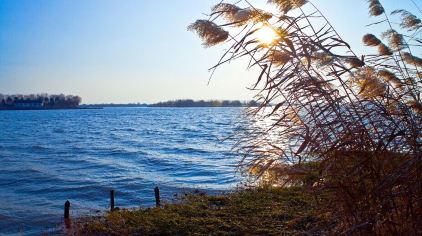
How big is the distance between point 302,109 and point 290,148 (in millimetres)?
601

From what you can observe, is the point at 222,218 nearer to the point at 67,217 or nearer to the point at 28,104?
the point at 67,217

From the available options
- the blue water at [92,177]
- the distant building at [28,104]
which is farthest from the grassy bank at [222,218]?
the distant building at [28,104]

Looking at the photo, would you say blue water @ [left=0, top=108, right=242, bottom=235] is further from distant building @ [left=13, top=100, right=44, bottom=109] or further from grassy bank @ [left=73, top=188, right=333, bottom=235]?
distant building @ [left=13, top=100, right=44, bottom=109]

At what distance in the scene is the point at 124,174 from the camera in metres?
22.0

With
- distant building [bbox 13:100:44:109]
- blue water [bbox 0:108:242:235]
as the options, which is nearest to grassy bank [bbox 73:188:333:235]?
blue water [bbox 0:108:242:235]

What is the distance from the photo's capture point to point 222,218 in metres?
9.86

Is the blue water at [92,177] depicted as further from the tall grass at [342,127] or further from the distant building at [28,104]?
the distant building at [28,104]

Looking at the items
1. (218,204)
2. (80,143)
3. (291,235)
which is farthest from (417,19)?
(80,143)

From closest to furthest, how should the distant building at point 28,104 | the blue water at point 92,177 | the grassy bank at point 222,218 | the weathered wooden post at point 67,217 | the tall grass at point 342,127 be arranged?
1. the tall grass at point 342,127
2. the grassy bank at point 222,218
3. the weathered wooden post at point 67,217
4. the blue water at point 92,177
5. the distant building at point 28,104

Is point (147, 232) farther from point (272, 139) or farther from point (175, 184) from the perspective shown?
point (175, 184)

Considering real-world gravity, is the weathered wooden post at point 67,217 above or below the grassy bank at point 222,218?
below

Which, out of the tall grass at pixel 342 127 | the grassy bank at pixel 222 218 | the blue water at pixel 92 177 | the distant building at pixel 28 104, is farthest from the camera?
the distant building at pixel 28 104

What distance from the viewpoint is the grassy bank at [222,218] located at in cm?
865

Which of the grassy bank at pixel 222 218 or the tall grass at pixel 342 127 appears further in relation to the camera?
the grassy bank at pixel 222 218
